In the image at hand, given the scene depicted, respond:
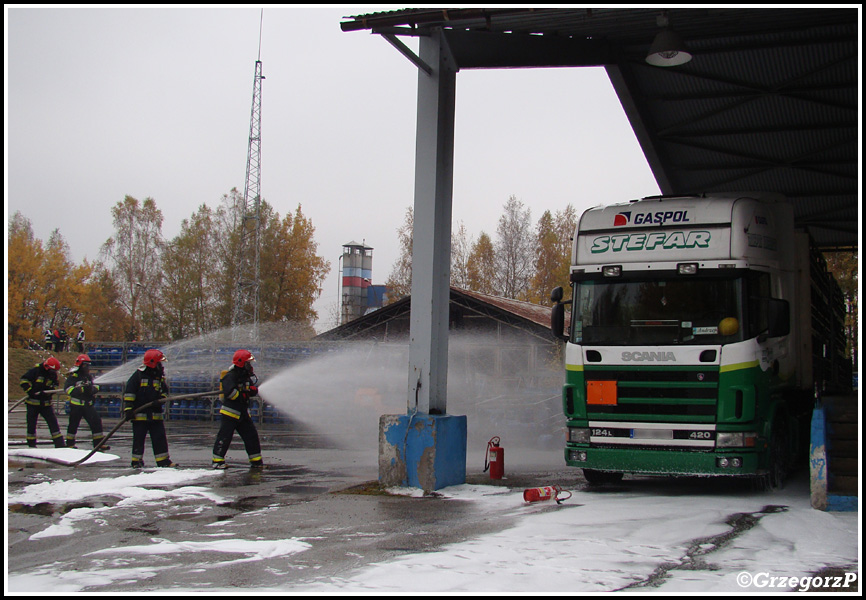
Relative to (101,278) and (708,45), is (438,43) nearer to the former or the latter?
(708,45)

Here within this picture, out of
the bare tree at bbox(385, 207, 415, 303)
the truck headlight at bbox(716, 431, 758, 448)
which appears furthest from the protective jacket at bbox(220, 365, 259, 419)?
the bare tree at bbox(385, 207, 415, 303)

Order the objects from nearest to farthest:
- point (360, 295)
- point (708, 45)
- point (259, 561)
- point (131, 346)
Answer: point (259, 561) → point (708, 45) → point (131, 346) → point (360, 295)

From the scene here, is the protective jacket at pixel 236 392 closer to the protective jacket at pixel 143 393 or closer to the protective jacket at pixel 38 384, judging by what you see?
the protective jacket at pixel 143 393

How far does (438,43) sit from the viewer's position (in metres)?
9.83

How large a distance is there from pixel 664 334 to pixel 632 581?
4.19m

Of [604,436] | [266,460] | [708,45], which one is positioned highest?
[708,45]

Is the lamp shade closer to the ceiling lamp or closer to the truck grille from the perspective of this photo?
the ceiling lamp

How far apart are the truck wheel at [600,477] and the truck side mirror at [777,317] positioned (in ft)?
9.34

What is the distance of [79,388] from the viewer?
15.0m

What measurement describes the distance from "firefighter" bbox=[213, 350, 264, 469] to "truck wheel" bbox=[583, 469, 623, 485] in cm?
501

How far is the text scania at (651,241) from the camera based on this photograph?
909 centimetres

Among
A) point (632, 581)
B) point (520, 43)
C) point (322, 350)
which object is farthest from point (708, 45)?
point (322, 350)

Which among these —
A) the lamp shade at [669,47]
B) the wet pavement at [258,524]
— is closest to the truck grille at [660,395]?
the wet pavement at [258,524]

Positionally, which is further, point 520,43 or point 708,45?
point 708,45
